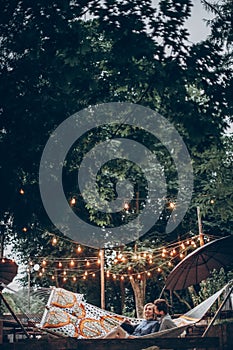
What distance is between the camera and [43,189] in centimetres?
471

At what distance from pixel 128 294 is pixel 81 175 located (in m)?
8.65

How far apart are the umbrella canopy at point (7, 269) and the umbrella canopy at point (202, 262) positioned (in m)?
1.75

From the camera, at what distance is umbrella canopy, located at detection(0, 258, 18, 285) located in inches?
237

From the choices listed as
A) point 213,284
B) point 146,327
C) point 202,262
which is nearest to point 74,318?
point 146,327

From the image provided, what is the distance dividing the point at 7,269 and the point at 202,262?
2149mm

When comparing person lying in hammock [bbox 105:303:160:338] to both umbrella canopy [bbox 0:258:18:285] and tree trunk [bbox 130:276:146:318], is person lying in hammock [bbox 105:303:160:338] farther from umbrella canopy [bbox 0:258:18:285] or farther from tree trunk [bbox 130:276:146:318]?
tree trunk [bbox 130:276:146:318]

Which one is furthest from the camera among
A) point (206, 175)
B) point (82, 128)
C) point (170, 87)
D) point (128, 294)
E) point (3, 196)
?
point (128, 294)

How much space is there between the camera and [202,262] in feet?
19.0

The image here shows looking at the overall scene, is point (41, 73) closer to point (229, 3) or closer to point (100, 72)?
point (100, 72)

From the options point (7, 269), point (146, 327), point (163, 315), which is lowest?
point (146, 327)

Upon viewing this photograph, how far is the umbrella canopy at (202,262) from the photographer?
5.06 metres

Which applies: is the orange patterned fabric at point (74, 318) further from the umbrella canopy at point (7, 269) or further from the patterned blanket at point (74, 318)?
the umbrella canopy at point (7, 269)

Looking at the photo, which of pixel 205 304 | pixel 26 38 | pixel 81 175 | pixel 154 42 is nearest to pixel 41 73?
pixel 26 38

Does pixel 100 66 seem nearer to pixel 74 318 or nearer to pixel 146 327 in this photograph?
pixel 146 327
